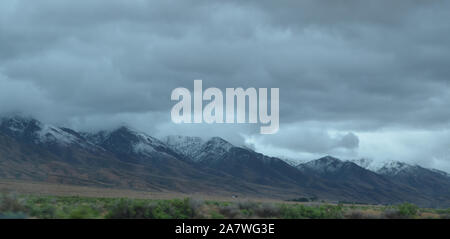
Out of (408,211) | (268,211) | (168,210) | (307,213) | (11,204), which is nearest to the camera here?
(11,204)

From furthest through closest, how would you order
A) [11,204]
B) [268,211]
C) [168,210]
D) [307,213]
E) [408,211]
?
[408,211] → [307,213] → [268,211] → [168,210] → [11,204]

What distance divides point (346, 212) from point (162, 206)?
725 inches

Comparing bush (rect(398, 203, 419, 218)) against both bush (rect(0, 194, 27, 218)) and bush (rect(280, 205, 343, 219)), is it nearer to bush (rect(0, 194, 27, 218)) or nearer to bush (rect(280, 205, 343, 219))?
bush (rect(280, 205, 343, 219))

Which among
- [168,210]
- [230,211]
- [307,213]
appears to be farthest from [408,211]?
[168,210]

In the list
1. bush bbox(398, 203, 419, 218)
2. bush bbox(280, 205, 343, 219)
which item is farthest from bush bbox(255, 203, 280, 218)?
bush bbox(398, 203, 419, 218)

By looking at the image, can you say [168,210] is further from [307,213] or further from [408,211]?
[408,211]

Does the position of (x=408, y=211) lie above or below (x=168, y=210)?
above

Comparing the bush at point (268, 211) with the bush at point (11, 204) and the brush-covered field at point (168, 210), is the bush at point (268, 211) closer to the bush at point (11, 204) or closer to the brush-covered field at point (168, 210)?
the brush-covered field at point (168, 210)

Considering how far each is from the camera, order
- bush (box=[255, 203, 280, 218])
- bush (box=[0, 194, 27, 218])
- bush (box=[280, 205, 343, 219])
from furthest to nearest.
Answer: bush (box=[280, 205, 343, 219]) → bush (box=[255, 203, 280, 218]) → bush (box=[0, 194, 27, 218])

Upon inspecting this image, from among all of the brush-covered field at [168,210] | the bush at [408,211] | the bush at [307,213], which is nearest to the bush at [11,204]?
the brush-covered field at [168,210]
